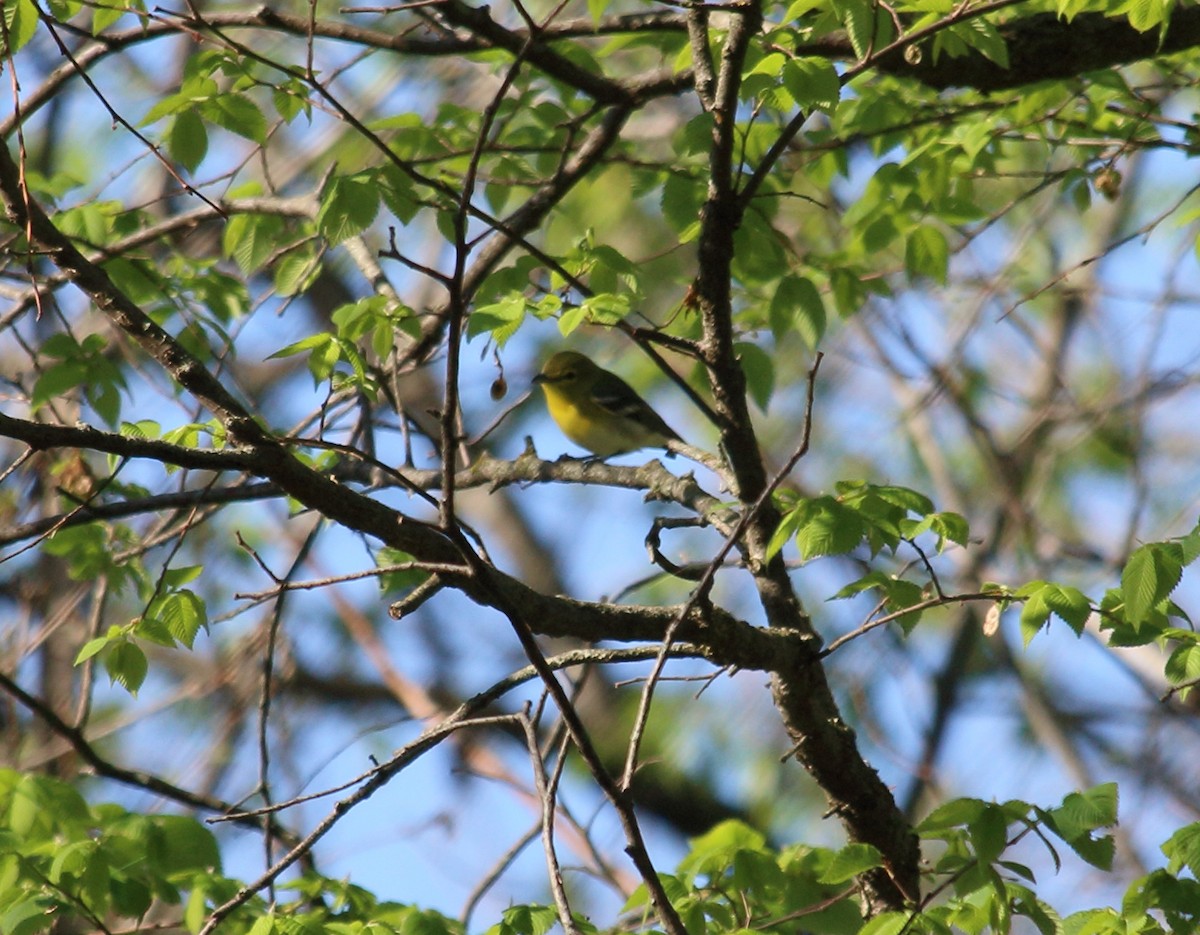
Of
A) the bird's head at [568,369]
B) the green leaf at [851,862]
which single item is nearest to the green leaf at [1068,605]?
the green leaf at [851,862]

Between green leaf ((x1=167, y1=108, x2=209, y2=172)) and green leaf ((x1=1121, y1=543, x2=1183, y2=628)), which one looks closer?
green leaf ((x1=1121, y1=543, x2=1183, y2=628))

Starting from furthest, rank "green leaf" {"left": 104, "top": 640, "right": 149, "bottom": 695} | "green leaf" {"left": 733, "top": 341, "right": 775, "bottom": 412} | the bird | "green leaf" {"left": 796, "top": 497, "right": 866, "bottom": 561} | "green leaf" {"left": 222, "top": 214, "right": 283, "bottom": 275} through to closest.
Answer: the bird → "green leaf" {"left": 222, "top": 214, "right": 283, "bottom": 275} → "green leaf" {"left": 733, "top": 341, "right": 775, "bottom": 412} → "green leaf" {"left": 104, "top": 640, "right": 149, "bottom": 695} → "green leaf" {"left": 796, "top": 497, "right": 866, "bottom": 561}

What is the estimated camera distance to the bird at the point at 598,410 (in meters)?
7.69

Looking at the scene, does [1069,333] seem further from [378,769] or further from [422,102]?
[378,769]

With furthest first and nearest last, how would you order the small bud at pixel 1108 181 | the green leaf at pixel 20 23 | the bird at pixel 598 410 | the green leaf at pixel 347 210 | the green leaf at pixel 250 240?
the bird at pixel 598 410 < the green leaf at pixel 250 240 < the small bud at pixel 1108 181 < the green leaf at pixel 347 210 < the green leaf at pixel 20 23

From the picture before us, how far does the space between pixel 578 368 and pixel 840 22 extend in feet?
16.2

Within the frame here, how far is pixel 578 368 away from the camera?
26.1 feet

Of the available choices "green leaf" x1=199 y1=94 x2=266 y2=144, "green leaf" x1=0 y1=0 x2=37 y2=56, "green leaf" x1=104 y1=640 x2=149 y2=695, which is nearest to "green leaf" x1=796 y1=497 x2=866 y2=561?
"green leaf" x1=104 y1=640 x2=149 y2=695

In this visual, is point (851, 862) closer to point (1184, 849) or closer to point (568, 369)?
point (1184, 849)

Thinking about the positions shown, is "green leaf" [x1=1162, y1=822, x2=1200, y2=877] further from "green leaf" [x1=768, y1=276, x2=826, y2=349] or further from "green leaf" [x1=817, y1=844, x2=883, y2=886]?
"green leaf" [x1=768, y1=276, x2=826, y2=349]

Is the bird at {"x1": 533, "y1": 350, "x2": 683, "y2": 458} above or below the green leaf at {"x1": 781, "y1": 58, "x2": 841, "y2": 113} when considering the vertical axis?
above

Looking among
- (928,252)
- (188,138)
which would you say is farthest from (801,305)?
(188,138)

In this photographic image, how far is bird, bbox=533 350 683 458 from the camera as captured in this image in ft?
25.2

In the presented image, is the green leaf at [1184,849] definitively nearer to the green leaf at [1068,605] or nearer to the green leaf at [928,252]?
the green leaf at [1068,605]
